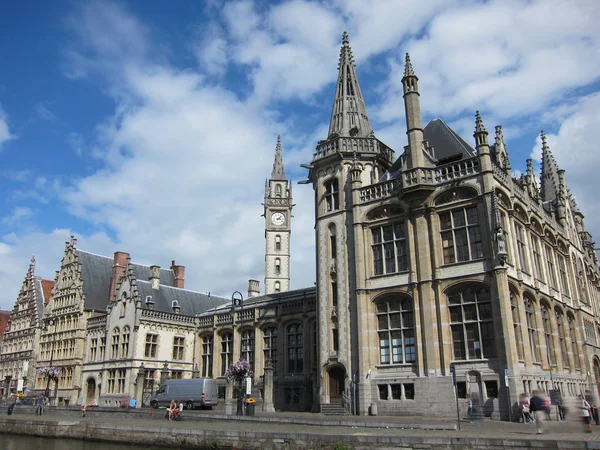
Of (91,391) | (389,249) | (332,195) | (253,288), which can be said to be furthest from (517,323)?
(91,391)

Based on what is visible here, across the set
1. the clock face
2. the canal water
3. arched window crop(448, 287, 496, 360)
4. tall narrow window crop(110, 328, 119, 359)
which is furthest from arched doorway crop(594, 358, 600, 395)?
the clock face

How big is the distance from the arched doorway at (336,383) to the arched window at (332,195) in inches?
432

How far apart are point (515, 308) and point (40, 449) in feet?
80.3

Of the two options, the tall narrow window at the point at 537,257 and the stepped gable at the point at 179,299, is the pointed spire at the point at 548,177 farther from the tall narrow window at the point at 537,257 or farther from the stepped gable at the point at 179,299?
the stepped gable at the point at 179,299

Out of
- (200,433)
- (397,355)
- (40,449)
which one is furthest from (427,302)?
(40,449)

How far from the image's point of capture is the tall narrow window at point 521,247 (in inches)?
1248

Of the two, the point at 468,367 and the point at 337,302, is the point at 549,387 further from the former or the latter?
the point at 337,302

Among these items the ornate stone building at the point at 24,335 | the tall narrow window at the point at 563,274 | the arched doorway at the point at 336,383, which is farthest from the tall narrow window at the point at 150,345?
the tall narrow window at the point at 563,274

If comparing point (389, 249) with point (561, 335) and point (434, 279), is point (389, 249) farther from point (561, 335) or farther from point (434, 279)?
point (561, 335)

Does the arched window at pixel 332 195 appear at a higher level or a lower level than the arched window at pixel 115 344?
higher

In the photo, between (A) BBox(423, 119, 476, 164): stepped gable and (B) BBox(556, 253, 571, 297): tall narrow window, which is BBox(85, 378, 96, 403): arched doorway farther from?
(B) BBox(556, 253, 571, 297): tall narrow window

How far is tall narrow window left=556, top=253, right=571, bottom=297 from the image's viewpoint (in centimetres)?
3864

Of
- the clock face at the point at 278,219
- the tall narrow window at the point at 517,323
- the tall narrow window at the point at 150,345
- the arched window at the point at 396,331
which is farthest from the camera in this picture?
the clock face at the point at 278,219

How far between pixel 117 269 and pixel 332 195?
30680mm
